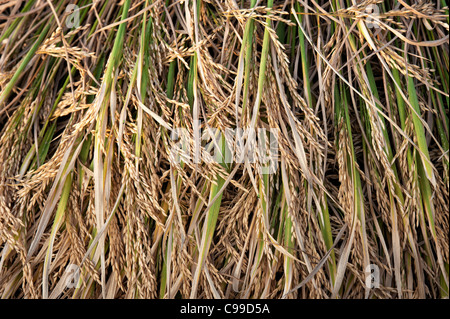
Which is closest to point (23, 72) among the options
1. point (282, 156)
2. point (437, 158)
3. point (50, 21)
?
point (50, 21)

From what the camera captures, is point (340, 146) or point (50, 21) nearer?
point (340, 146)

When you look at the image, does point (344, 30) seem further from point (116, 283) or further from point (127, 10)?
point (116, 283)

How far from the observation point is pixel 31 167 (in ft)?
2.50

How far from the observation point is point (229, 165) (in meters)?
0.71

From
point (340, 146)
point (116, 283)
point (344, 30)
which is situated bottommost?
point (116, 283)

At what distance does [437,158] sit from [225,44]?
1.56 ft

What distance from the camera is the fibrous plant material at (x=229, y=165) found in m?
0.67

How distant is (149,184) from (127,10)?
33 cm

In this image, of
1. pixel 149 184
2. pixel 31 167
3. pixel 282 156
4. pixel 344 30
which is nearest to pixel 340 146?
pixel 282 156

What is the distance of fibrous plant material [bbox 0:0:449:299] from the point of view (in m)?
0.67

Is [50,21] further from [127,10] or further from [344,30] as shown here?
[344,30]

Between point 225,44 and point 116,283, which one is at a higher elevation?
point 225,44

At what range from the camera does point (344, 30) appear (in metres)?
0.71

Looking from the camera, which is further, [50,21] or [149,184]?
[50,21]
